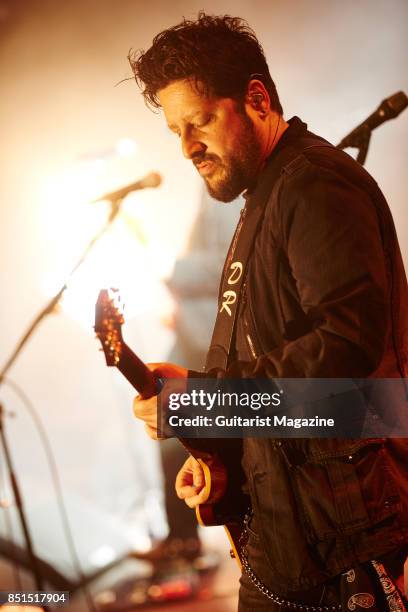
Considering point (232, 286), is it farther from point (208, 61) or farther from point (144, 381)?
point (208, 61)

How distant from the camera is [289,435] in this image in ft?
3.27

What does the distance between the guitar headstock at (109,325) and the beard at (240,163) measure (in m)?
0.37

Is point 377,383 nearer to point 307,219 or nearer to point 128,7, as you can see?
point 307,219

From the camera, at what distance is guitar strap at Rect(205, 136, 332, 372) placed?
3.69ft

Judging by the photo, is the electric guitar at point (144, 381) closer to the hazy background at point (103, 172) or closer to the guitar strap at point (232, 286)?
the guitar strap at point (232, 286)

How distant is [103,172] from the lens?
7.02ft

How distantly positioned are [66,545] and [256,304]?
72.1 inches

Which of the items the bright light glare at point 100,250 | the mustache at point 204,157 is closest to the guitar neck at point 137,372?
the mustache at point 204,157

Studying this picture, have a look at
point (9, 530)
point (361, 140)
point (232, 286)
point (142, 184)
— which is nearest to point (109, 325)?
point (232, 286)

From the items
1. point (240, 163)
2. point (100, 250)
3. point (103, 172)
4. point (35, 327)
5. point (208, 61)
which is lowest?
point (240, 163)

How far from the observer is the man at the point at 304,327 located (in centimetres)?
89

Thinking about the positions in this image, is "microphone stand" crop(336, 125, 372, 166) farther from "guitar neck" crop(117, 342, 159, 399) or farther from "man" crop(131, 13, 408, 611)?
"guitar neck" crop(117, 342, 159, 399)

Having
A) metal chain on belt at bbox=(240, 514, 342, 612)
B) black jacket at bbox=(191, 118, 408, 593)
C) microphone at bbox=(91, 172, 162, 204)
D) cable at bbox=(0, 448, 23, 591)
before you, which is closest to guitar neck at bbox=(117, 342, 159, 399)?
black jacket at bbox=(191, 118, 408, 593)

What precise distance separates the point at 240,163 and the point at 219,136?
0.24 feet
